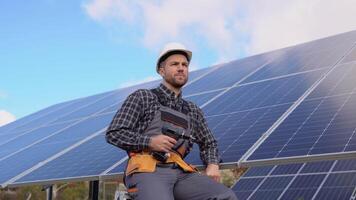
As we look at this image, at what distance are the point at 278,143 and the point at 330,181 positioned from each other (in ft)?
15.2

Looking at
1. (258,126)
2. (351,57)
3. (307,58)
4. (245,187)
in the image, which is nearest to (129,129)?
(258,126)

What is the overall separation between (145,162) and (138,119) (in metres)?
0.39

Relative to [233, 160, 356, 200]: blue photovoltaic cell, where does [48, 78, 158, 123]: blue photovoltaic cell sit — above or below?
above

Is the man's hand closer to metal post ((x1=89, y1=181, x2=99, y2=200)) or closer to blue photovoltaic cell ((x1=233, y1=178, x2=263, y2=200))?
metal post ((x1=89, y1=181, x2=99, y2=200))

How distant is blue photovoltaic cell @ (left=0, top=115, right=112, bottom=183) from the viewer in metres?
9.20

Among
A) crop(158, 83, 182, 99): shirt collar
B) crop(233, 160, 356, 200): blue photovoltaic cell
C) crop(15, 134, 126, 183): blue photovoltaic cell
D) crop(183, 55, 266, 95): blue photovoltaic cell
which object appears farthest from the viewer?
crop(183, 55, 266, 95): blue photovoltaic cell

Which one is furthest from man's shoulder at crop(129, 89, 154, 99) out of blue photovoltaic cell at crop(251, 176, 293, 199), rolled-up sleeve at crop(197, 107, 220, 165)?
blue photovoltaic cell at crop(251, 176, 293, 199)

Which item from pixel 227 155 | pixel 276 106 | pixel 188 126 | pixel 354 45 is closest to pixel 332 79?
pixel 276 106

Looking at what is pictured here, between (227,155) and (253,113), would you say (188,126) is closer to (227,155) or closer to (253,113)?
(227,155)

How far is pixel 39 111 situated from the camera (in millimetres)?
19250

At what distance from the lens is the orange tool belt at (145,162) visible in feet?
12.3

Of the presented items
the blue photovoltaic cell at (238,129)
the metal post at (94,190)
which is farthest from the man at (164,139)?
the metal post at (94,190)

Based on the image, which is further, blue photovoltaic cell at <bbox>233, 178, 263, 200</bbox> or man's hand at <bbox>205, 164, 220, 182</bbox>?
blue photovoltaic cell at <bbox>233, 178, 263, 200</bbox>

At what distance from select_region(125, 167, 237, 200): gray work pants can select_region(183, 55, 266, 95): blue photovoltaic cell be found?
6.86 meters
